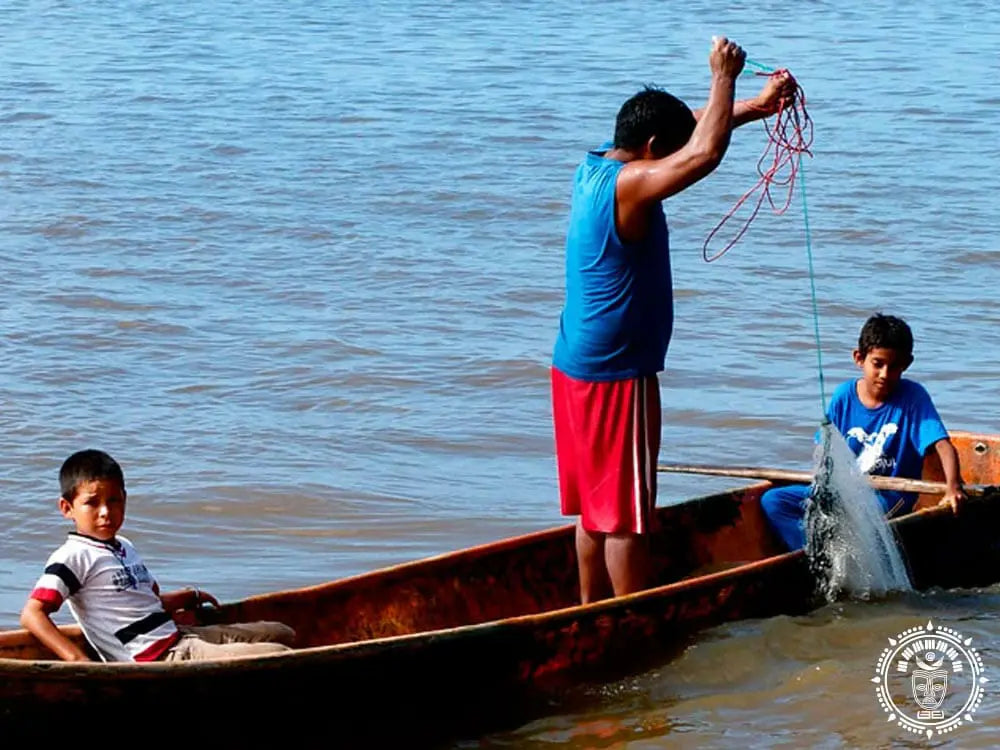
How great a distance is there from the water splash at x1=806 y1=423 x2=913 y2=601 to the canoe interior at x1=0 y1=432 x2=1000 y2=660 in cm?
36

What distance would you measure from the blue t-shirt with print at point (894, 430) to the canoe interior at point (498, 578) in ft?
0.33

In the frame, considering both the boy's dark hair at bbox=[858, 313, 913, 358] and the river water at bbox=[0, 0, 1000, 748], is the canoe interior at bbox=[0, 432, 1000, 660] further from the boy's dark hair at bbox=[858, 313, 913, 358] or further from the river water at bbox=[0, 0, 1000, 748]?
the river water at bbox=[0, 0, 1000, 748]

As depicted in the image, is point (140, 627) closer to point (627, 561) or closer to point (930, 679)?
point (627, 561)

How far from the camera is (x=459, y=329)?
8.98 m

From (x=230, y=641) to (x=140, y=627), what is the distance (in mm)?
259

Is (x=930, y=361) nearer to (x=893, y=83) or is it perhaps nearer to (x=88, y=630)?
(x=88, y=630)

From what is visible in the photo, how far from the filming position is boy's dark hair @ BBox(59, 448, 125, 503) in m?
4.27

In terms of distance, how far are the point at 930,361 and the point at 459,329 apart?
7.44 feet

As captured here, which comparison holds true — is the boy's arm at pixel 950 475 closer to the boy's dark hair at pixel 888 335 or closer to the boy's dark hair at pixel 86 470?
the boy's dark hair at pixel 888 335

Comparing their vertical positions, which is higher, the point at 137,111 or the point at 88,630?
the point at 137,111

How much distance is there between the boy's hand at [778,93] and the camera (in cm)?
478

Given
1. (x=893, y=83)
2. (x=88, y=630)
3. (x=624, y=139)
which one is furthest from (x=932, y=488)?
→ (x=893, y=83)

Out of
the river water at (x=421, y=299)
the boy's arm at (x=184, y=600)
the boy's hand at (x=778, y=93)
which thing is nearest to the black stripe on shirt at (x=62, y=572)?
the boy's arm at (x=184, y=600)

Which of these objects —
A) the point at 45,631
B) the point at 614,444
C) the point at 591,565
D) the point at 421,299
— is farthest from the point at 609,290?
the point at 421,299
